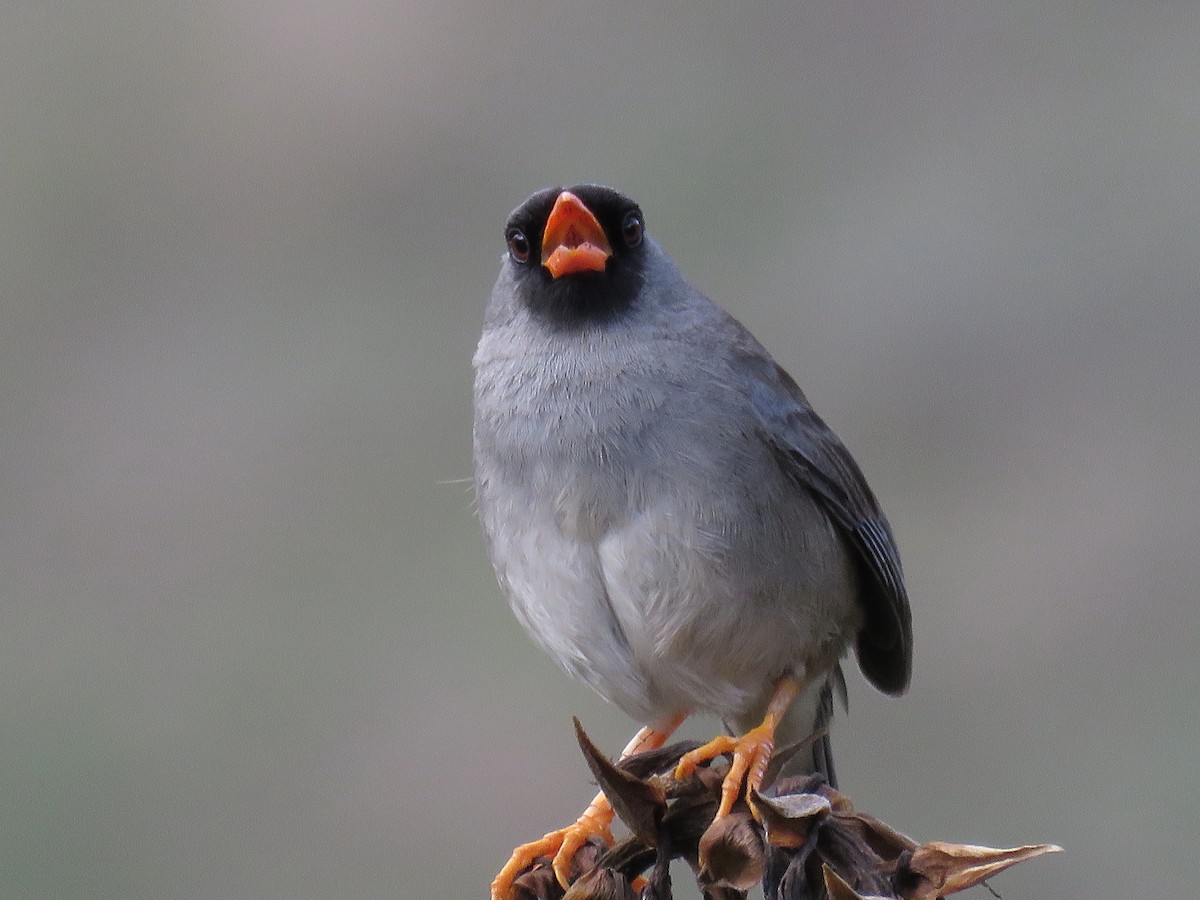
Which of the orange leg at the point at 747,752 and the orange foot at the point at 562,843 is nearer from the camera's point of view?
the orange leg at the point at 747,752

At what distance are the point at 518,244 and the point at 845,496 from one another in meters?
0.76

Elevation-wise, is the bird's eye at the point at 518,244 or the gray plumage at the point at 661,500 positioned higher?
the bird's eye at the point at 518,244

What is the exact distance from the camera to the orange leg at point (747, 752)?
183 cm

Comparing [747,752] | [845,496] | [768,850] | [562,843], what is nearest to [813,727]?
[845,496]

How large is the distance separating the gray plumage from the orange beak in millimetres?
34

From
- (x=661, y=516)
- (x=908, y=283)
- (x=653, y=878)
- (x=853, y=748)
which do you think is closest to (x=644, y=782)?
(x=653, y=878)

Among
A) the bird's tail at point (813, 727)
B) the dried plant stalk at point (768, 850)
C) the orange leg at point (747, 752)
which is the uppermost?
the dried plant stalk at point (768, 850)

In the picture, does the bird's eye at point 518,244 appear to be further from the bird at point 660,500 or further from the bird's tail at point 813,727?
the bird's tail at point 813,727

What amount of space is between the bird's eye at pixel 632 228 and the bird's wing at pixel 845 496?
0.28 m

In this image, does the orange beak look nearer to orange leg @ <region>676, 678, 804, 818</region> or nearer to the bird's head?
the bird's head

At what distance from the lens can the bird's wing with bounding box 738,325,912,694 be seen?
2.58 m

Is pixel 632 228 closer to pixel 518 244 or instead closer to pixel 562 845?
pixel 518 244

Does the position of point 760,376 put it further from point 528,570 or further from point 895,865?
point 895,865

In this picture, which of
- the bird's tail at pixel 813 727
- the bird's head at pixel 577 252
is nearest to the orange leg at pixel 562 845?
the bird's tail at pixel 813 727
